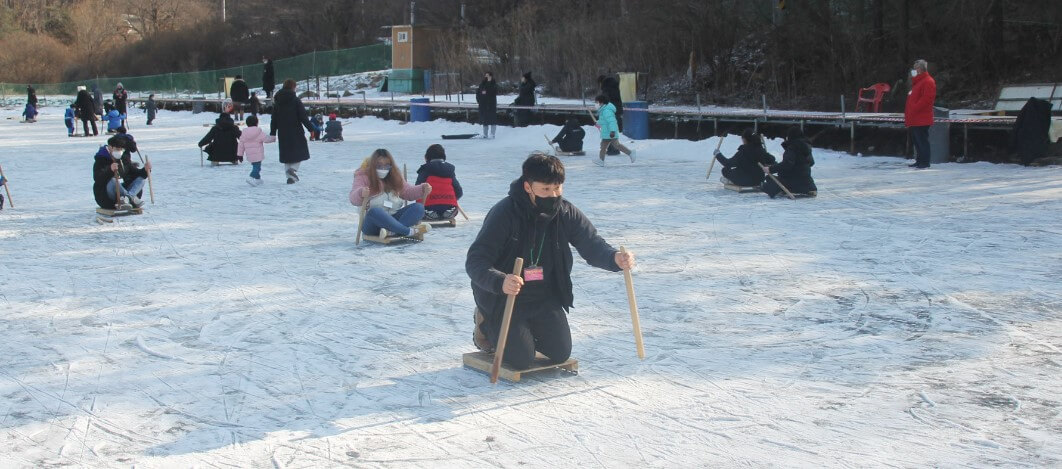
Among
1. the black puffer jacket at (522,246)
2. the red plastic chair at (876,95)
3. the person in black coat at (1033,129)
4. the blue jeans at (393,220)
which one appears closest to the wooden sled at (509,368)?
the black puffer jacket at (522,246)

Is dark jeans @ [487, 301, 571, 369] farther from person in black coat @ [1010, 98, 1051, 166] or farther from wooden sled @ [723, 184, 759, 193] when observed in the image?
person in black coat @ [1010, 98, 1051, 166]

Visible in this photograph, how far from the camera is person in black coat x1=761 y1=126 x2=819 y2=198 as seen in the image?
1111 centimetres

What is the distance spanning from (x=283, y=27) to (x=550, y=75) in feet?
100

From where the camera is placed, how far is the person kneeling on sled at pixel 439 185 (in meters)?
9.62

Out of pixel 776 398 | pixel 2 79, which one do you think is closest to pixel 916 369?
pixel 776 398

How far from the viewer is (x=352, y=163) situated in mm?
16688

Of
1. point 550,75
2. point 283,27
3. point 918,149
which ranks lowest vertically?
point 918,149

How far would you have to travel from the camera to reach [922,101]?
13.6 meters

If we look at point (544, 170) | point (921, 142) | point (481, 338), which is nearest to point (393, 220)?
point (481, 338)

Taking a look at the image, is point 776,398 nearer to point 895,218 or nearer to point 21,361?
point 21,361

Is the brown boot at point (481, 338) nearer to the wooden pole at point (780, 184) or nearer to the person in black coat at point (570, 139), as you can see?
the wooden pole at point (780, 184)

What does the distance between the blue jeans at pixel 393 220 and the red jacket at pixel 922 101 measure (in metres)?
7.70

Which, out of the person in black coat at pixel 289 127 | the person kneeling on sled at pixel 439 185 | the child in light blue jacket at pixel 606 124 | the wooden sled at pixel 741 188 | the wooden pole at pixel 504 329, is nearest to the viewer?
the wooden pole at pixel 504 329

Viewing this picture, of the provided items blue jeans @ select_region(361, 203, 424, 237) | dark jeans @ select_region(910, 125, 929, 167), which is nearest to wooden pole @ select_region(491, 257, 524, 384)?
blue jeans @ select_region(361, 203, 424, 237)
